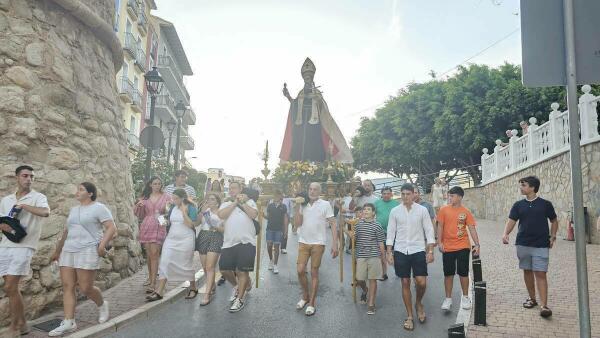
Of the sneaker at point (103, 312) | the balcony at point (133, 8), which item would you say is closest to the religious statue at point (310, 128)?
the sneaker at point (103, 312)

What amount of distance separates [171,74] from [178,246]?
108ft

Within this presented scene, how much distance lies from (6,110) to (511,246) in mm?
11247

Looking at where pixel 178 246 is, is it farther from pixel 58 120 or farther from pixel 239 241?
pixel 58 120

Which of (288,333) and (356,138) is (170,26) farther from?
(288,333)

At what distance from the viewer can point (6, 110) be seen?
600cm

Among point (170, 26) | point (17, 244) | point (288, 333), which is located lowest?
point (288, 333)

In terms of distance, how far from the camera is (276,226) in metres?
9.22

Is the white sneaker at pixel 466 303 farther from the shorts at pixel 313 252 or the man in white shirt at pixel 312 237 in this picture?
the shorts at pixel 313 252

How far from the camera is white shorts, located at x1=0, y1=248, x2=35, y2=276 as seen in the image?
474cm

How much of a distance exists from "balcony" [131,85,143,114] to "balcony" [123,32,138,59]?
2.32 meters

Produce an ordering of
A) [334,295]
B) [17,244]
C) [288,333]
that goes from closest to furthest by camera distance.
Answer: [17,244] → [288,333] → [334,295]

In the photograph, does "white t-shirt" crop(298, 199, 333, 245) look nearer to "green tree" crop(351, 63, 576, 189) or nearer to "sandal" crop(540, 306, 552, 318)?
"sandal" crop(540, 306, 552, 318)

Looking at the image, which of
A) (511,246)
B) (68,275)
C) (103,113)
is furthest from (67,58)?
(511,246)

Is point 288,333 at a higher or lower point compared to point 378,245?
lower
